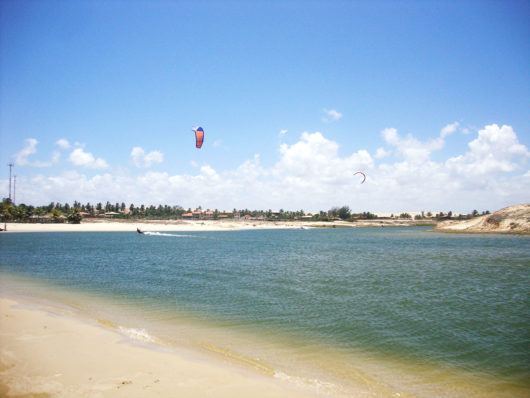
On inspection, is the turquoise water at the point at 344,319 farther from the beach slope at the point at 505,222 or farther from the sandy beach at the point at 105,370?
the beach slope at the point at 505,222

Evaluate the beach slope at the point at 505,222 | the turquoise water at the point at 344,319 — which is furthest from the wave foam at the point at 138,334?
the beach slope at the point at 505,222

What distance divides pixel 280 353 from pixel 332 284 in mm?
13956

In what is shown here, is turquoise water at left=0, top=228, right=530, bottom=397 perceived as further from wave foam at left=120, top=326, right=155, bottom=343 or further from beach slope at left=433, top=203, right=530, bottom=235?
beach slope at left=433, top=203, right=530, bottom=235

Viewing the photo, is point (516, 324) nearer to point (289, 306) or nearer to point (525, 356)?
point (525, 356)

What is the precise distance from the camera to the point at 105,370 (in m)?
9.10

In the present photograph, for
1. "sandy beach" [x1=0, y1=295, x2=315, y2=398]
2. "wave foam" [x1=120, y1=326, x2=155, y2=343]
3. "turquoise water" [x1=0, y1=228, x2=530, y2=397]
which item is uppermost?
"sandy beach" [x1=0, y1=295, x2=315, y2=398]

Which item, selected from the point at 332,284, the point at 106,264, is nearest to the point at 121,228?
the point at 106,264

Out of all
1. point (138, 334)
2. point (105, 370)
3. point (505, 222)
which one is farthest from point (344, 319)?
point (505, 222)

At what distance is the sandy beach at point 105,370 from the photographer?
788 centimetres

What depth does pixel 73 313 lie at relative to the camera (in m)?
15.6

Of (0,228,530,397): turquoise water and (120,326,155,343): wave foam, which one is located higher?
(120,326,155,343): wave foam

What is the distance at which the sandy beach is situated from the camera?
788 centimetres

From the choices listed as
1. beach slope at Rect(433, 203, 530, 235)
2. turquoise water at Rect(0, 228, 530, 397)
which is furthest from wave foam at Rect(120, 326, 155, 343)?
beach slope at Rect(433, 203, 530, 235)

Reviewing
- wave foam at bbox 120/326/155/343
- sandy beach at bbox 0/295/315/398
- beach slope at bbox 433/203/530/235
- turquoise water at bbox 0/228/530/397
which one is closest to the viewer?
sandy beach at bbox 0/295/315/398
